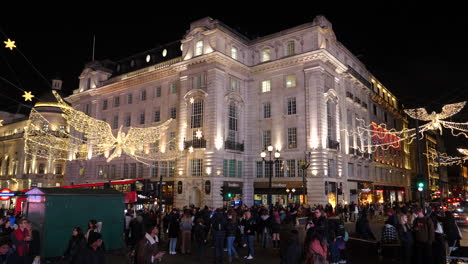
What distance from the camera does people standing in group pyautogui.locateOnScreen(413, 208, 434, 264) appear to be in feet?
36.4

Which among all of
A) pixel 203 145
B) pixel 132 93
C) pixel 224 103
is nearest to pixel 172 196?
pixel 203 145

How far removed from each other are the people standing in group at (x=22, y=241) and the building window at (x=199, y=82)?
3247cm

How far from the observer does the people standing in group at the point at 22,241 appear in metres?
9.28

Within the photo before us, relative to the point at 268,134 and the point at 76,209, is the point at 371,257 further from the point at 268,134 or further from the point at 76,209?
the point at 268,134

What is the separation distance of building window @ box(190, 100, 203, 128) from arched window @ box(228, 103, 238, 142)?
321 cm

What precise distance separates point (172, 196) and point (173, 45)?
19.3 metres

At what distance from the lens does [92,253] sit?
768 cm

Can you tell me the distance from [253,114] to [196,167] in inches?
359

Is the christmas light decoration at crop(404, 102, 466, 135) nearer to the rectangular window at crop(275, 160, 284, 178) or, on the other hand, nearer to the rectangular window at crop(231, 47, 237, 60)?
the rectangular window at crop(275, 160, 284, 178)

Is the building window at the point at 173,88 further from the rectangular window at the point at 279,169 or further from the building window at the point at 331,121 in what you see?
the building window at the point at 331,121

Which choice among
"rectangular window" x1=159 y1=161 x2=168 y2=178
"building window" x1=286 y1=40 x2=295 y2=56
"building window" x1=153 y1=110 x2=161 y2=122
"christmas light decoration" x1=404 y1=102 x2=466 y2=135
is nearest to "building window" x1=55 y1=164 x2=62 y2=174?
"building window" x1=153 y1=110 x2=161 y2=122

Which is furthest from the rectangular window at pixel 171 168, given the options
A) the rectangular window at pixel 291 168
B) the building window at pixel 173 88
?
the rectangular window at pixel 291 168

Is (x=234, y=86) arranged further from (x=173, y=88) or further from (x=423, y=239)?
(x=423, y=239)

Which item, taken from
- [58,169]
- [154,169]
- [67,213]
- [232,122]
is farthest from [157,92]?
[67,213]
